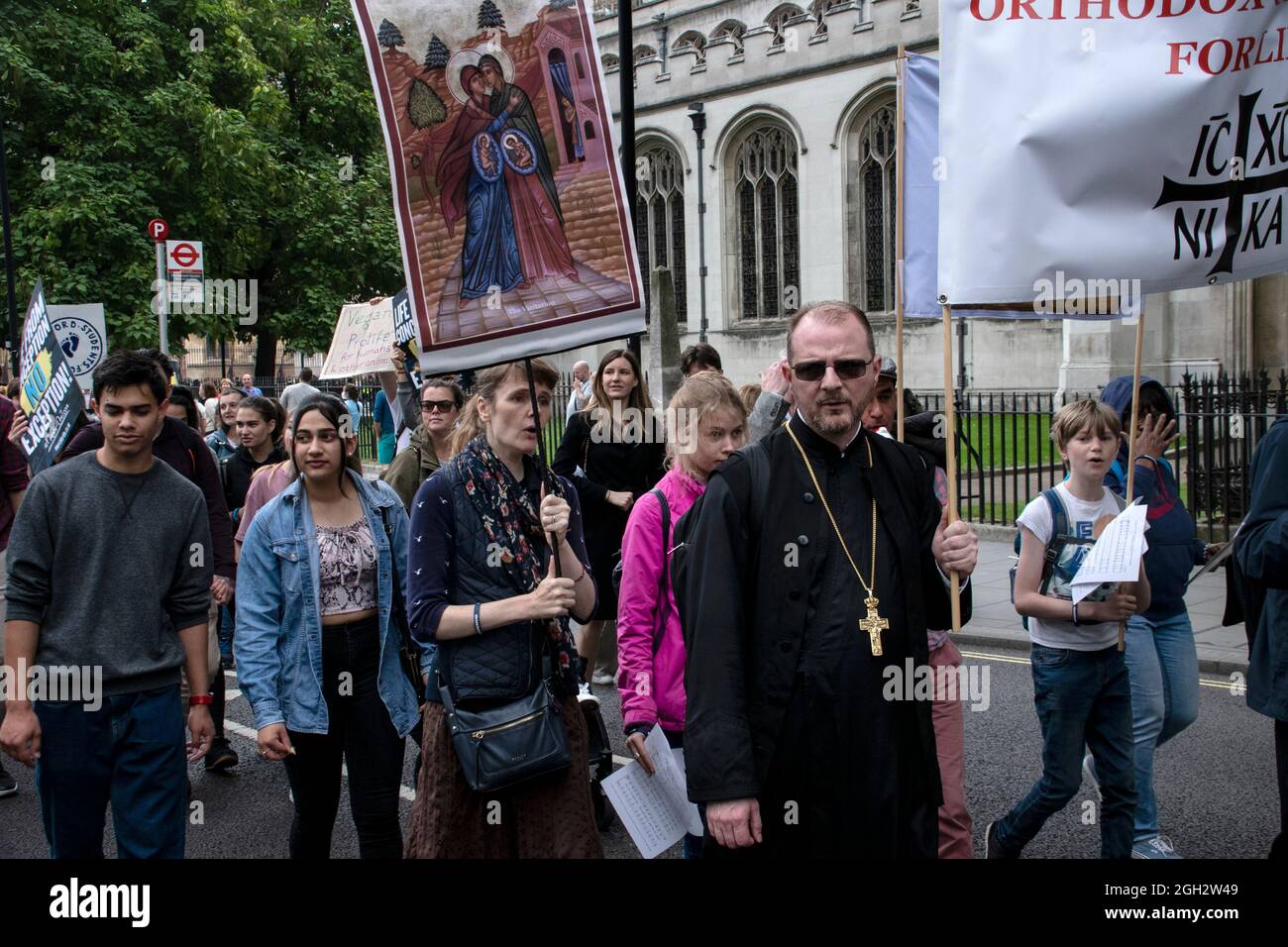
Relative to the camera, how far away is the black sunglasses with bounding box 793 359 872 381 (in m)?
2.93

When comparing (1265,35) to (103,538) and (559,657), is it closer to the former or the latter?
(559,657)

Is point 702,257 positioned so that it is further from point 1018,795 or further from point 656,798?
point 656,798

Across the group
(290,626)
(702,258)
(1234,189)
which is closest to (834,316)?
(1234,189)

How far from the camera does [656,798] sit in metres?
3.74

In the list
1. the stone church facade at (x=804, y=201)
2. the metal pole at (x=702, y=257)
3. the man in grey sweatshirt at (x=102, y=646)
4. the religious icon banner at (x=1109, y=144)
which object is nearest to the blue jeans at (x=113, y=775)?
the man in grey sweatshirt at (x=102, y=646)

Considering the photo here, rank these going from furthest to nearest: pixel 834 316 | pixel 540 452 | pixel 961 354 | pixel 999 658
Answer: pixel 961 354 < pixel 999 658 < pixel 540 452 < pixel 834 316

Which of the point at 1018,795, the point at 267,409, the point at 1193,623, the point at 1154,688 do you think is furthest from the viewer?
the point at 1193,623

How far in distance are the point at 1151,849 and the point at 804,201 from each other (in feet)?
95.5

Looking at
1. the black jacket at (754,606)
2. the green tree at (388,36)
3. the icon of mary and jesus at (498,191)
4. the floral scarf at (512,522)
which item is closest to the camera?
the black jacket at (754,606)

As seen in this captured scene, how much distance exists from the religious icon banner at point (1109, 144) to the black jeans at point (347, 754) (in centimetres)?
235

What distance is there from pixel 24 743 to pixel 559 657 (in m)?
1.71

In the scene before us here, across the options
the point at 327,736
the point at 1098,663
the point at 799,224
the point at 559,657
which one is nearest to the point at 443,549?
the point at 559,657

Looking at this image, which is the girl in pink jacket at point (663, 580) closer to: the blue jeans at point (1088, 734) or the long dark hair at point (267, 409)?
the blue jeans at point (1088, 734)

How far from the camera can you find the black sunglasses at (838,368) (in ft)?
9.62
